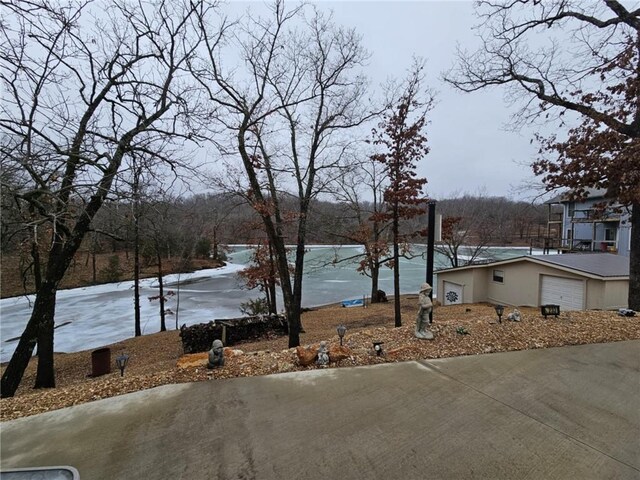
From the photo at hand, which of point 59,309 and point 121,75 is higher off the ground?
point 121,75

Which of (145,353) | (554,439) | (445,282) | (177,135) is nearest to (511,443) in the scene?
(554,439)

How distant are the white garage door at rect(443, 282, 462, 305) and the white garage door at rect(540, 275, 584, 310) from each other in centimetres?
415

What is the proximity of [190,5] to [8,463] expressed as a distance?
23.7ft

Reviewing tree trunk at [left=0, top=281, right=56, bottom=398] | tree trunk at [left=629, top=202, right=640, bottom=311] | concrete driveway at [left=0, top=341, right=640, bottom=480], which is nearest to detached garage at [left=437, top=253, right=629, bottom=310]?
tree trunk at [left=629, top=202, right=640, bottom=311]

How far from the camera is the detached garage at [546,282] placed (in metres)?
12.0

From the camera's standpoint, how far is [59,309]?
1736cm

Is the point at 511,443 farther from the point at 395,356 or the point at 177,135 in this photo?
the point at 177,135

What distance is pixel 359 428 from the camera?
8.06ft

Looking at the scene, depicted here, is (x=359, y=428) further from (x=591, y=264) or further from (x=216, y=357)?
(x=591, y=264)

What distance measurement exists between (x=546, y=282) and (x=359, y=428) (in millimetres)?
14800

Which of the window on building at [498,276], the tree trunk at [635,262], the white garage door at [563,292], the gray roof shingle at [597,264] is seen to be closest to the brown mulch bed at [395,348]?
the tree trunk at [635,262]

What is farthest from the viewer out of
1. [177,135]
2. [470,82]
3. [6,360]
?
[6,360]

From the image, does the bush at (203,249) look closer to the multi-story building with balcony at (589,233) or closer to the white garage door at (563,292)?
the white garage door at (563,292)

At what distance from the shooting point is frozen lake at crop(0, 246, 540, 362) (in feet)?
43.3
